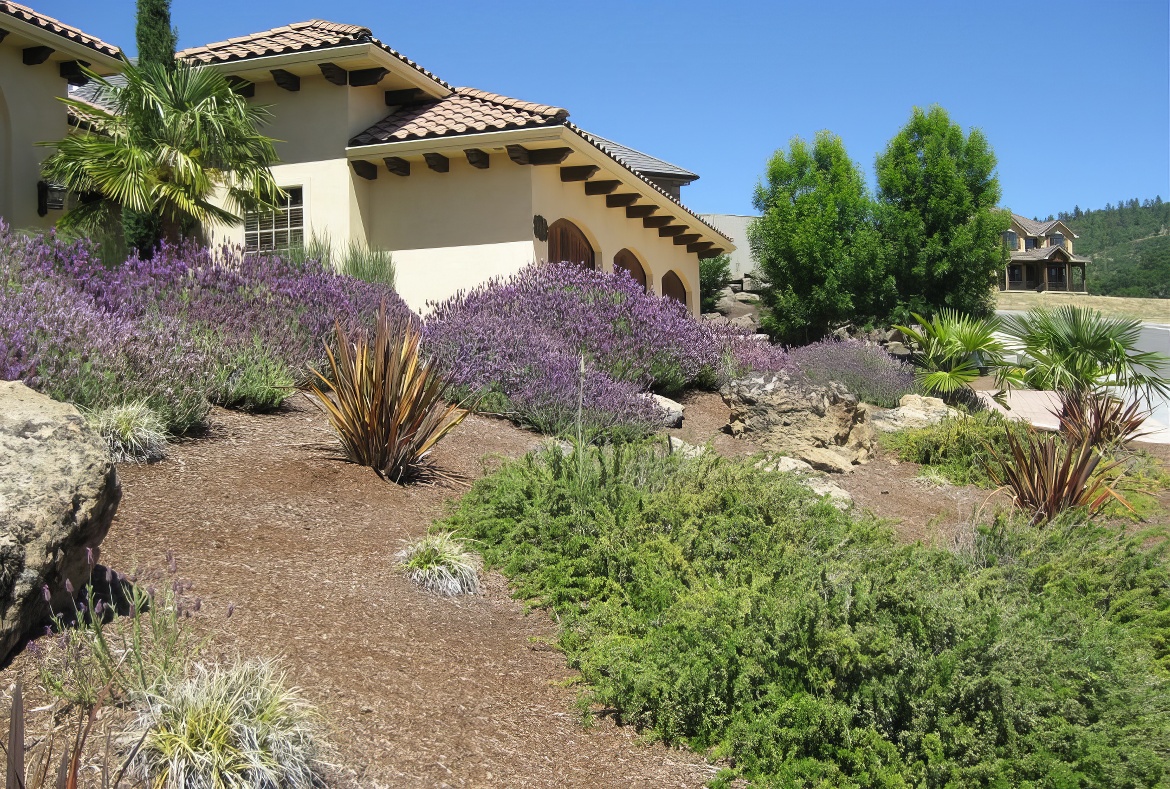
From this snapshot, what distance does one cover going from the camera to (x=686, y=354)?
13.1 m

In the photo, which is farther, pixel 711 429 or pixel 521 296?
pixel 521 296

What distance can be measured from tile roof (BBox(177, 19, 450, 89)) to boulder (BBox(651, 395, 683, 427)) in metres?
6.80

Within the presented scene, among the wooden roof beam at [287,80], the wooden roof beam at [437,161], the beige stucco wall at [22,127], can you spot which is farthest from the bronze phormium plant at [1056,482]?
the beige stucco wall at [22,127]

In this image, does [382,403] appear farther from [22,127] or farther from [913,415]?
[22,127]

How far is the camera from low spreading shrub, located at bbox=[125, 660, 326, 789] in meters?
3.23

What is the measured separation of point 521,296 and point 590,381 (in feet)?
9.37

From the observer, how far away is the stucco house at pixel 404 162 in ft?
47.2

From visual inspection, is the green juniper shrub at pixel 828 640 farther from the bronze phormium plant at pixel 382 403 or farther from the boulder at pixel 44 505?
the boulder at pixel 44 505

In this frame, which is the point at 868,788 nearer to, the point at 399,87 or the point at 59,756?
the point at 59,756

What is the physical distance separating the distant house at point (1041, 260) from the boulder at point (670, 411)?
66.0m

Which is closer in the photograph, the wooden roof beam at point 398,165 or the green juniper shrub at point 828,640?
the green juniper shrub at point 828,640

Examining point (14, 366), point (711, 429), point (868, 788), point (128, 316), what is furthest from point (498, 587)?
point (711, 429)

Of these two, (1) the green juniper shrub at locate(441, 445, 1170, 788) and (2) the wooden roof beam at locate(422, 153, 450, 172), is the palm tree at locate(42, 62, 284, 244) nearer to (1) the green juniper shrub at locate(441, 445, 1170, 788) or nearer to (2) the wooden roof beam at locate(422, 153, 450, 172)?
(2) the wooden roof beam at locate(422, 153, 450, 172)

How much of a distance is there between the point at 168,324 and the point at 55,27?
25.8 ft
